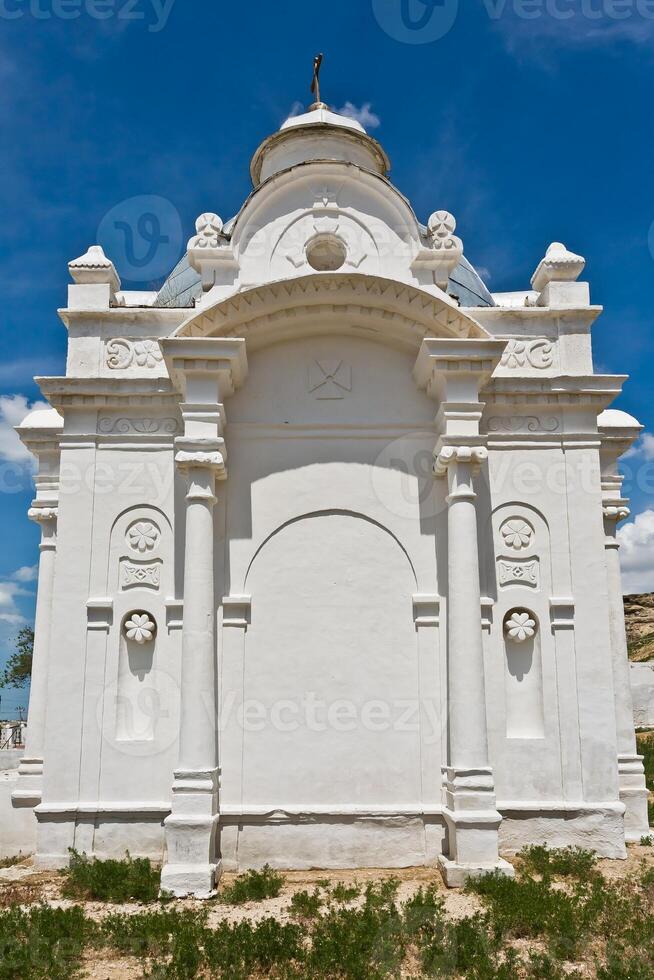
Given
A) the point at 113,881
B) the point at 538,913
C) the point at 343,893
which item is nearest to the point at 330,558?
the point at 343,893

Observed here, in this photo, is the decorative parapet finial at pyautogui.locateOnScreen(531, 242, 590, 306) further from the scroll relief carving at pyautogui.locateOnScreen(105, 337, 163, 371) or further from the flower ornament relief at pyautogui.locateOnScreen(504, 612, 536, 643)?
the scroll relief carving at pyautogui.locateOnScreen(105, 337, 163, 371)

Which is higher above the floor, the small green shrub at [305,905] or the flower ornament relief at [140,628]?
the flower ornament relief at [140,628]

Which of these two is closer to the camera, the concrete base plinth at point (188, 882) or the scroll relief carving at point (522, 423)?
the concrete base plinth at point (188, 882)

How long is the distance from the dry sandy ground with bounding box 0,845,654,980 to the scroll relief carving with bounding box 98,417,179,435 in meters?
5.71

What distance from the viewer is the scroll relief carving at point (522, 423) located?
12.3 m

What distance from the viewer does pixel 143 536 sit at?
39.1ft

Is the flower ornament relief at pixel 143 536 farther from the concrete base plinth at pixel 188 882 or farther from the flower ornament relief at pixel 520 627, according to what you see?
the flower ornament relief at pixel 520 627

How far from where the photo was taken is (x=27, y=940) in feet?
26.5

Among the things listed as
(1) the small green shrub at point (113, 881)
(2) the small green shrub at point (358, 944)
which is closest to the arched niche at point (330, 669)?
(1) the small green shrub at point (113, 881)

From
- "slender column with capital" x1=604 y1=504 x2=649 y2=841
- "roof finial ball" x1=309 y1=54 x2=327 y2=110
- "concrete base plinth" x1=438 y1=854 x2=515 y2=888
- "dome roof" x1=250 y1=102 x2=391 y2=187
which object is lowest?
"concrete base plinth" x1=438 y1=854 x2=515 y2=888

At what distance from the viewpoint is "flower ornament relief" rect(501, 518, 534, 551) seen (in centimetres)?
1198

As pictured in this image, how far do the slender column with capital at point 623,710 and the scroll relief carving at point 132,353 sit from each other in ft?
25.3

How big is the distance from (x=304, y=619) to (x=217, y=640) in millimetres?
1165

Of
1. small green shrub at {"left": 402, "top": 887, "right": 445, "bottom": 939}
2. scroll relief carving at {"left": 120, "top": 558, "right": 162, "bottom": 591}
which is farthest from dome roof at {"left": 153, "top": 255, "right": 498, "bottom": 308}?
small green shrub at {"left": 402, "top": 887, "right": 445, "bottom": 939}
